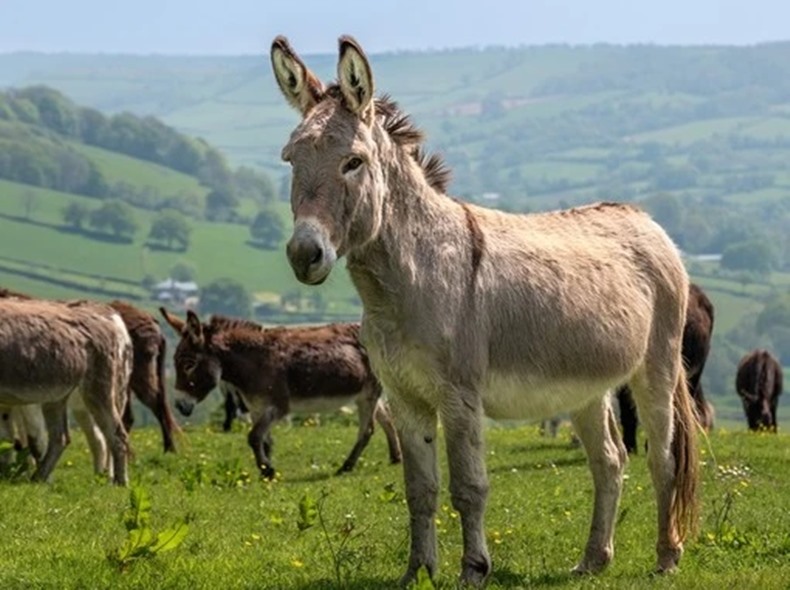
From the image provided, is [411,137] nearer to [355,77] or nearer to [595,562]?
[355,77]

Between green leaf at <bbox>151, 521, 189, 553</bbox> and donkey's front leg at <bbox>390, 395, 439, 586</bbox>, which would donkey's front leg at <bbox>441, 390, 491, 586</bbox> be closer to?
donkey's front leg at <bbox>390, 395, 439, 586</bbox>

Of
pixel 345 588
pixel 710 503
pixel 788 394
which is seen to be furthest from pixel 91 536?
pixel 788 394

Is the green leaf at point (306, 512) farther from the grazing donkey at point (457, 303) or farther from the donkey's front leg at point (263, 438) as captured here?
→ the donkey's front leg at point (263, 438)

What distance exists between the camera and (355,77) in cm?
859

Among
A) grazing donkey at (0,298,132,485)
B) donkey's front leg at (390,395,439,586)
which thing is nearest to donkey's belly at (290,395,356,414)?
grazing donkey at (0,298,132,485)

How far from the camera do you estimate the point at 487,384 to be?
8930 mm

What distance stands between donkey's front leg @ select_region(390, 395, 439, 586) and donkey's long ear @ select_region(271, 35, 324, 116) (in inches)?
73.1

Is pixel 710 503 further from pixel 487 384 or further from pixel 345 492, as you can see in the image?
pixel 487 384

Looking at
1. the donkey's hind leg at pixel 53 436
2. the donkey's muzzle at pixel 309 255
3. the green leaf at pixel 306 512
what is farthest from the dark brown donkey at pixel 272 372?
the donkey's muzzle at pixel 309 255

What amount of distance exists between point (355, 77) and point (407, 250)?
1085 mm

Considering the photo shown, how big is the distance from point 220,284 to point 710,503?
174m

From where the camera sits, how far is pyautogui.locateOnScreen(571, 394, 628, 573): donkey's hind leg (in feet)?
34.2

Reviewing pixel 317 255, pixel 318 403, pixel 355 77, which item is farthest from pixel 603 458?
pixel 318 403

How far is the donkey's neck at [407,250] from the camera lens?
8.87 metres
